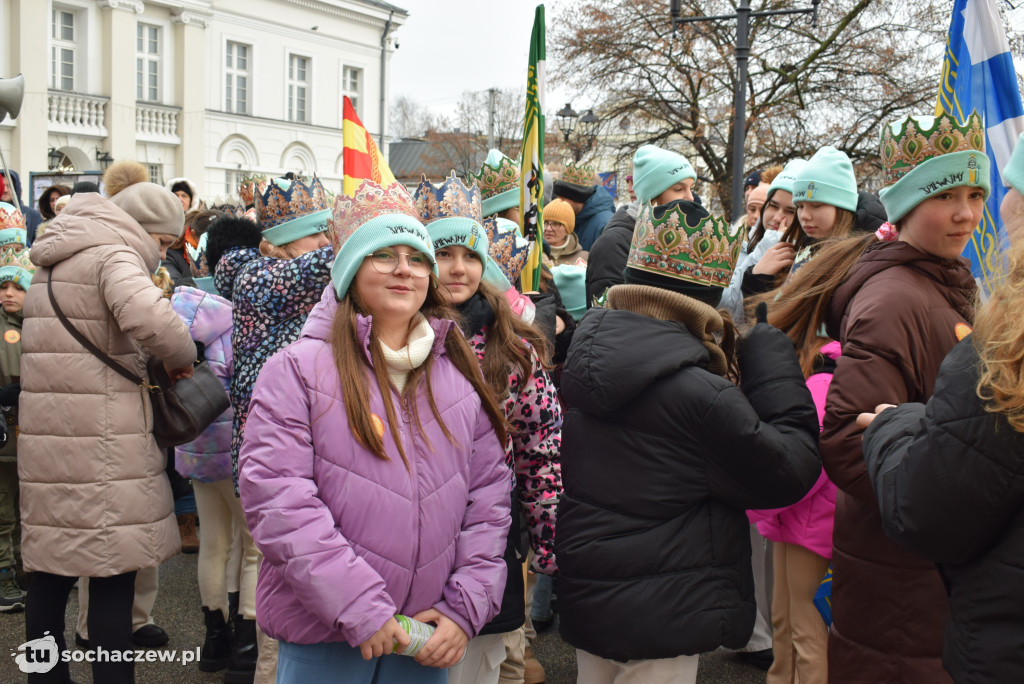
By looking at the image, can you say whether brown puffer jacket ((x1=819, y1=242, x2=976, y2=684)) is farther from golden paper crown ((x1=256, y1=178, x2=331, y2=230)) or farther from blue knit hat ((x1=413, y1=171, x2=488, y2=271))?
golden paper crown ((x1=256, y1=178, x2=331, y2=230))

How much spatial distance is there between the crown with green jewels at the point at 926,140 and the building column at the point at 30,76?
2434cm

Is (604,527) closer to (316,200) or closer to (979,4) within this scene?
(316,200)

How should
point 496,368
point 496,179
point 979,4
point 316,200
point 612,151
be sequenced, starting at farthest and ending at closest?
1. point 612,151
2. point 496,179
3. point 316,200
4. point 979,4
5. point 496,368

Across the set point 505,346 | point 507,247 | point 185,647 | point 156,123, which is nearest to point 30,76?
point 156,123

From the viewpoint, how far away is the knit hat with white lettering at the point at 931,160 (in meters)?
2.78

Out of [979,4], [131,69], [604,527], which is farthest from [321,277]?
[131,69]

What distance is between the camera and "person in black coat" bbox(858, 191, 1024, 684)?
161 cm

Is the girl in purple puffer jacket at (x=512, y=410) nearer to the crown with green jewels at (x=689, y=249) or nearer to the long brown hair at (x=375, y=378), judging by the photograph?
the long brown hair at (x=375, y=378)

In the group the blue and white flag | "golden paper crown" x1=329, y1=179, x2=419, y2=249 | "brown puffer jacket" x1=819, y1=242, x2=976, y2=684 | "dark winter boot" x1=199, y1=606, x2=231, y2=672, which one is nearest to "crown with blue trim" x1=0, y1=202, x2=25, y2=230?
"dark winter boot" x1=199, y1=606, x2=231, y2=672

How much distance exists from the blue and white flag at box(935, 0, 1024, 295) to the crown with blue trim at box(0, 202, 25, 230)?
5.02 m

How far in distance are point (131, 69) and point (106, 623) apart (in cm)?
2548

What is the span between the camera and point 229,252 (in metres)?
4.24

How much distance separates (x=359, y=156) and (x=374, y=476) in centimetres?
135

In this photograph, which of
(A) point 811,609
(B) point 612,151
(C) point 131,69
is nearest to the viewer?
(A) point 811,609
